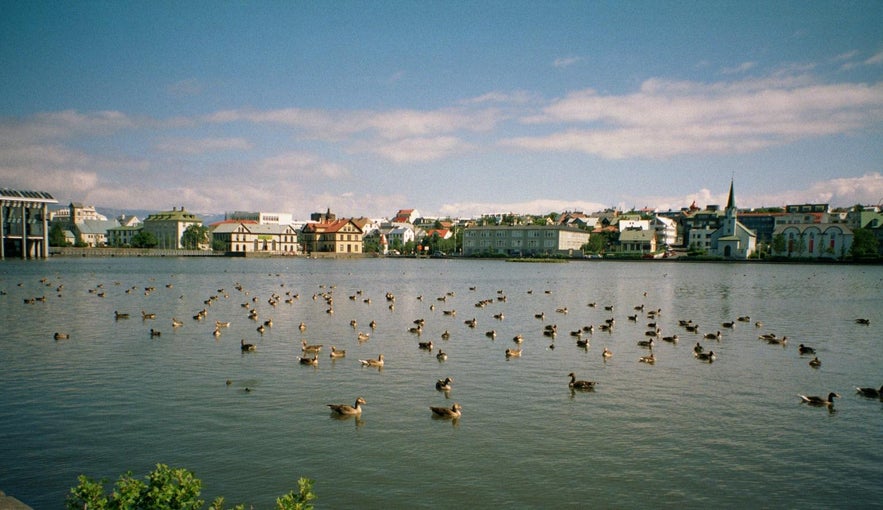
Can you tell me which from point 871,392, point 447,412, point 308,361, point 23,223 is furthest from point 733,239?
point 23,223

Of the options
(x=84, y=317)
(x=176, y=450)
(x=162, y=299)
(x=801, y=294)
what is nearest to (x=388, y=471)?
(x=176, y=450)

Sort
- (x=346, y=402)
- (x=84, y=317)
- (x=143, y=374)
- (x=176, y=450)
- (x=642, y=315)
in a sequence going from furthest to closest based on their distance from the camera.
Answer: (x=642, y=315)
(x=84, y=317)
(x=143, y=374)
(x=346, y=402)
(x=176, y=450)

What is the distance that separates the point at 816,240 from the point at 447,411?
201 m

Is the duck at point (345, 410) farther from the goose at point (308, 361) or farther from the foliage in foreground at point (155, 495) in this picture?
the foliage in foreground at point (155, 495)

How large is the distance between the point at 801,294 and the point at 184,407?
225 feet

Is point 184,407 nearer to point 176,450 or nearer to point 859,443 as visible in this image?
point 176,450

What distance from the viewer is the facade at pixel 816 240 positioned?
17662 cm

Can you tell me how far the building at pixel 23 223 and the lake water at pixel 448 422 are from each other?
409 feet

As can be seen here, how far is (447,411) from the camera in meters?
18.5

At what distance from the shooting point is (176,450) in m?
15.7

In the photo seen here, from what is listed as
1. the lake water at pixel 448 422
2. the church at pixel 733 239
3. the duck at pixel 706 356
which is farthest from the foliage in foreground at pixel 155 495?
the church at pixel 733 239

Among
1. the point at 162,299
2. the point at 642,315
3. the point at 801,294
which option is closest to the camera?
the point at 642,315

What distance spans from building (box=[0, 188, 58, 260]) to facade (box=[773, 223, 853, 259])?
202710 mm

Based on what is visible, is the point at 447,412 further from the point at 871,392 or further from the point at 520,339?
the point at 871,392
